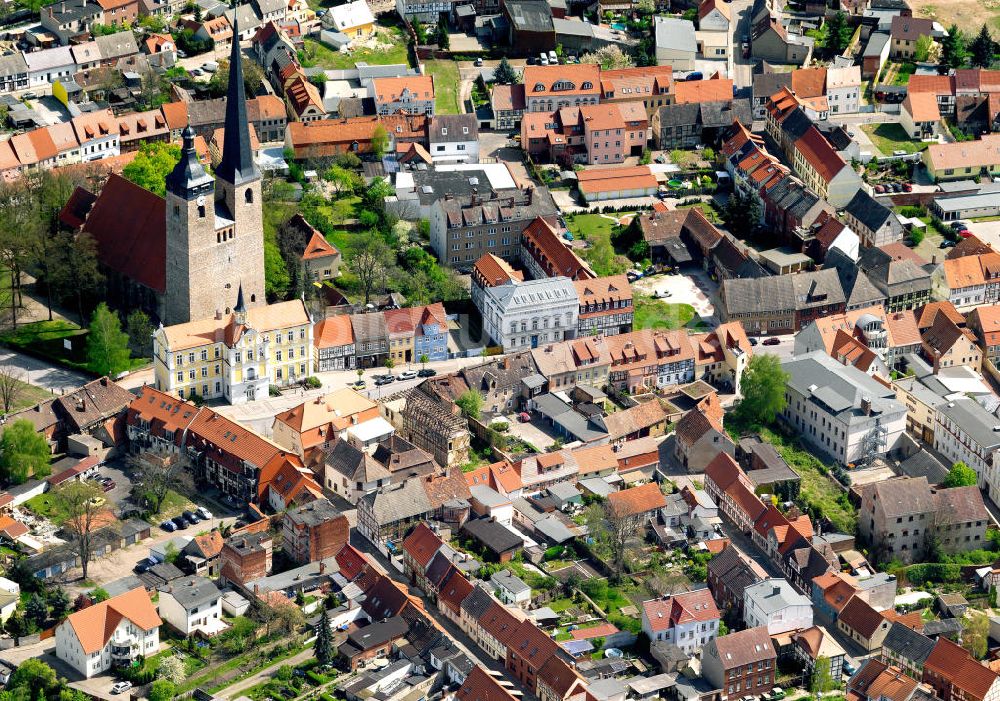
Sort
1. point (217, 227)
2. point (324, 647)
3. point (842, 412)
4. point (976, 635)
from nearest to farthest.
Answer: point (324, 647) → point (976, 635) → point (842, 412) → point (217, 227)

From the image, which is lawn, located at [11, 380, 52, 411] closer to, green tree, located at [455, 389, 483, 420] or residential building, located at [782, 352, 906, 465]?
green tree, located at [455, 389, 483, 420]

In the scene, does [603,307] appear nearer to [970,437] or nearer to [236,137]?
[970,437]

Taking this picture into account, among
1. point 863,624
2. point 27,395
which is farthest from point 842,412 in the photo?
point 27,395

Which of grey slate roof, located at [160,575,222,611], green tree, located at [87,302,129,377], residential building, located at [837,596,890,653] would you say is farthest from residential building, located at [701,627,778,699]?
green tree, located at [87,302,129,377]

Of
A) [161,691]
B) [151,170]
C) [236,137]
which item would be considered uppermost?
[236,137]

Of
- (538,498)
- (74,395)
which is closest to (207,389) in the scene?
(74,395)
